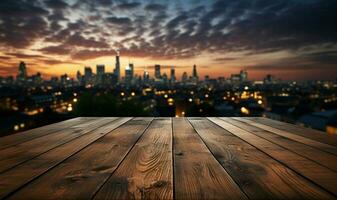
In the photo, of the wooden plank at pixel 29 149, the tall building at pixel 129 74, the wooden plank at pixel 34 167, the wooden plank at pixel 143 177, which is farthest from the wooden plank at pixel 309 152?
the tall building at pixel 129 74

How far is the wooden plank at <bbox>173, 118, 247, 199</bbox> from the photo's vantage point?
73 cm

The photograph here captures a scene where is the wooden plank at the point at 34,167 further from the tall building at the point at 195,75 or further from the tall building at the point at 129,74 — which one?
the tall building at the point at 195,75

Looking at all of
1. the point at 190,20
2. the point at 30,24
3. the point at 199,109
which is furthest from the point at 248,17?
the point at 30,24

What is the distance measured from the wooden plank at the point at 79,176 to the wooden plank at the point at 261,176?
614mm

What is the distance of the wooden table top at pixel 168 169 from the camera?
749mm

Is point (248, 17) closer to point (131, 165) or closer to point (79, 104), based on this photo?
point (79, 104)

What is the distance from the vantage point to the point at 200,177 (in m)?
0.89

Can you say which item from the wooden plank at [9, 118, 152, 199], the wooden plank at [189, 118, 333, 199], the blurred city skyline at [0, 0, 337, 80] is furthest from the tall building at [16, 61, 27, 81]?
the wooden plank at [189, 118, 333, 199]

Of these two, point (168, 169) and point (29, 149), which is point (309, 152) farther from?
point (29, 149)

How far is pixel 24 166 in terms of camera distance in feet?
3.52

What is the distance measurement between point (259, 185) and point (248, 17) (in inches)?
807

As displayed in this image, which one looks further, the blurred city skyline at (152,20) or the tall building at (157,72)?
the tall building at (157,72)

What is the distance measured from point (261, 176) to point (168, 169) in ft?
1.46

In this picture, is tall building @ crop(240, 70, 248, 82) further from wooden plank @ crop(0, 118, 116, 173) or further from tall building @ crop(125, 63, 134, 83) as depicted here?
wooden plank @ crop(0, 118, 116, 173)
